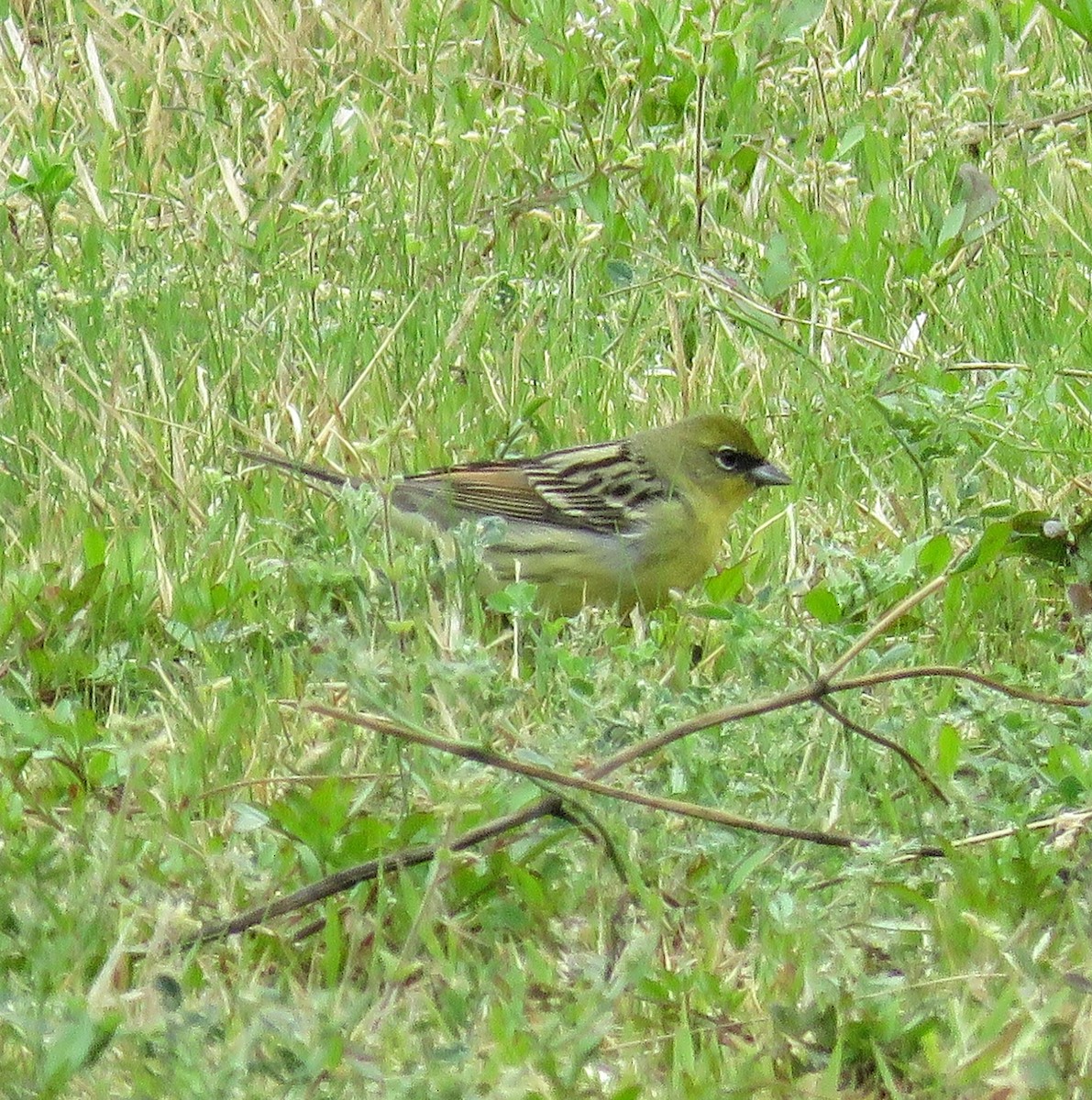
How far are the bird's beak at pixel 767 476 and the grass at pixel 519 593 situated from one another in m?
0.06

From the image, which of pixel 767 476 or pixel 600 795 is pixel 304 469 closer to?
pixel 767 476

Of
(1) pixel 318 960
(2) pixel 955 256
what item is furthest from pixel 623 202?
(1) pixel 318 960

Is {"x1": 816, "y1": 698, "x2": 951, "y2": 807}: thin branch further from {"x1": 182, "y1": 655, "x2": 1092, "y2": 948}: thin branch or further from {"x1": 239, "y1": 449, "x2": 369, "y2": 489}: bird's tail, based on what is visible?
{"x1": 239, "y1": 449, "x2": 369, "y2": 489}: bird's tail

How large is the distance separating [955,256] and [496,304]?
1437 millimetres

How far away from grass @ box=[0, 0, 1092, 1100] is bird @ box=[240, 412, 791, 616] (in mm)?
150

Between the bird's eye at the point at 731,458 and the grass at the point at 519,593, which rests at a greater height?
the grass at the point at 519,593

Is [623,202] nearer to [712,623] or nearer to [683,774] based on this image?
[712,623]

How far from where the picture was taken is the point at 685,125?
8.30 metres

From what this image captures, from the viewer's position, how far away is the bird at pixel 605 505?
5.94 metres

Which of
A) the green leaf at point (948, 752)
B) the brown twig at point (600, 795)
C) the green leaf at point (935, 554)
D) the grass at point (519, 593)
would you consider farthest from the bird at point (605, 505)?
the brown twig at point (600, 795)

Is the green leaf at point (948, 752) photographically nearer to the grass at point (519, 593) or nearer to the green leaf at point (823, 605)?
the grass at point (519, 593)

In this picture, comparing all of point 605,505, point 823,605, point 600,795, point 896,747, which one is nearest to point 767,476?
point 605,505

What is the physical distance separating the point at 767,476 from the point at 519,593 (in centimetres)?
131

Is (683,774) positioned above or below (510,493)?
above
